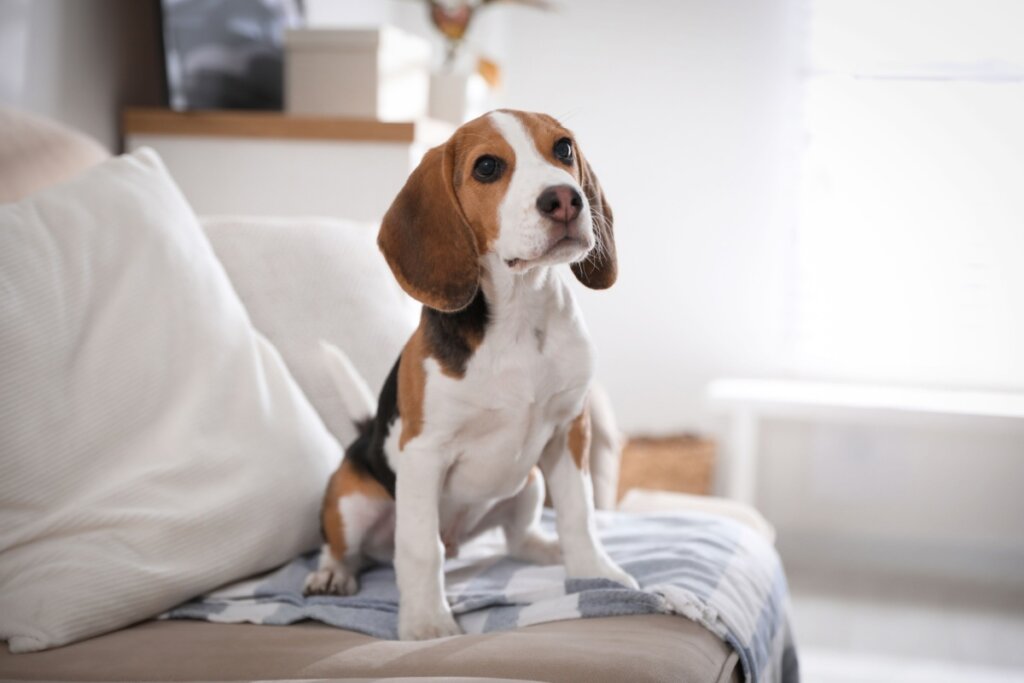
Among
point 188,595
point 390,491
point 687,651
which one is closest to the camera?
point 687,651

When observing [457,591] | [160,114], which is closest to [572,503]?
[457,591]

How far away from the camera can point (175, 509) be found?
54.3 inches

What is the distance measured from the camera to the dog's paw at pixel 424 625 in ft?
4.25

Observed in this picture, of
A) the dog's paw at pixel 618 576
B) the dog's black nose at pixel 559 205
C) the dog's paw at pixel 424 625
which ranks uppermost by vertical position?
the dog's black nose at pixel 559 205

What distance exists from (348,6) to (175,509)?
8.41 ft

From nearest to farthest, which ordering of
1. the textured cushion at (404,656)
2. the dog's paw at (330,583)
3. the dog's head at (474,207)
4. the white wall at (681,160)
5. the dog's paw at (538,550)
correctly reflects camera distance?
the textured cushion at (404,656)
the dog's head at (474,207)
the dog's paw at (330,583)
the dog's paw at (538,550)
the white wall at (681,160)

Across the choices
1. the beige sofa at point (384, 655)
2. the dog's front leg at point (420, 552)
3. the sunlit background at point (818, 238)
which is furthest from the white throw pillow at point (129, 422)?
the sunlit background at point (818, 238)

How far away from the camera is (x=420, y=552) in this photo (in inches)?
52.1

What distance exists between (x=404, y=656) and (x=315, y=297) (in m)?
0.81

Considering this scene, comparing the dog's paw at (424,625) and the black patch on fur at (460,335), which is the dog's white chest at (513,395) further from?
the dog's paw at (424,625)

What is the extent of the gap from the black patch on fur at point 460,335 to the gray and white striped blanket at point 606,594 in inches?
11.9

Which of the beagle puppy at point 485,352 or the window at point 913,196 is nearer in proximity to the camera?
the beagle puppy at point 485,352

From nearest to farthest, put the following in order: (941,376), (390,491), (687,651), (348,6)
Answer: (687,651)
(390,491)
(348,6)
(941,376)

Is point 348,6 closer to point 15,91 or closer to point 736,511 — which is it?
point 15,91
